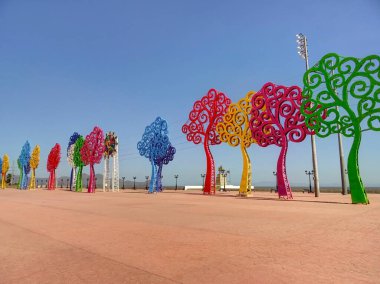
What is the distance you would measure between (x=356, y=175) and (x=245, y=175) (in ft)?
32.1

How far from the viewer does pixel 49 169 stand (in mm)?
48000

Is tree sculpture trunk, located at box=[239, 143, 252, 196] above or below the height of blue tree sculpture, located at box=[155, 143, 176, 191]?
below

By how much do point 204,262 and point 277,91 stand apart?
19484 mm

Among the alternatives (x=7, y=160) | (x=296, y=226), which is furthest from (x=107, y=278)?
(x=7, y=160)

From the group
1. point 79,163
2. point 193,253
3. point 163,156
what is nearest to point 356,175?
point 193,253

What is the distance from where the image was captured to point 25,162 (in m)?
51.6

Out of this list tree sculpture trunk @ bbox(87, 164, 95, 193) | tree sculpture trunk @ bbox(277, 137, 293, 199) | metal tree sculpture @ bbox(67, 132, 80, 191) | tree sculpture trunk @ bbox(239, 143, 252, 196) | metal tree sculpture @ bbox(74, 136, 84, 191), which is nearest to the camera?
tree sculpture trunk @ bbox(277, 137, 293, 199)

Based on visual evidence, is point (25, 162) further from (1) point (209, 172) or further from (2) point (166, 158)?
(1) point (209, 172)

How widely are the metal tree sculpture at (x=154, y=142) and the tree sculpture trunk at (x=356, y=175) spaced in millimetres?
20808

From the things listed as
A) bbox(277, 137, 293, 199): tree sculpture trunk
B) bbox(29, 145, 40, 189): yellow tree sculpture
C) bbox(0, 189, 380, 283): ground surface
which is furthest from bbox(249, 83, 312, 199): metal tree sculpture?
bbox(29, 145, 40, 189): yellow tree sculpture

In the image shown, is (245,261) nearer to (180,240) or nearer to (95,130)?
(180,240)

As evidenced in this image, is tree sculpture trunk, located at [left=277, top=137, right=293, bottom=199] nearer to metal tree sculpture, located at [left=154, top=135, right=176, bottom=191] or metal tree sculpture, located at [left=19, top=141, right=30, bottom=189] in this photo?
metal tree sculpture, located at [left=154, top=135, right=176, bottom=191]

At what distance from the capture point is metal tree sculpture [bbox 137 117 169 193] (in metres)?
33.4

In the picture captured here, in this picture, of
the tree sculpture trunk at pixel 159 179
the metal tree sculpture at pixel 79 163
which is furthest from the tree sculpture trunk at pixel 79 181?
the tree sculpture trunk at pixel 159 179
